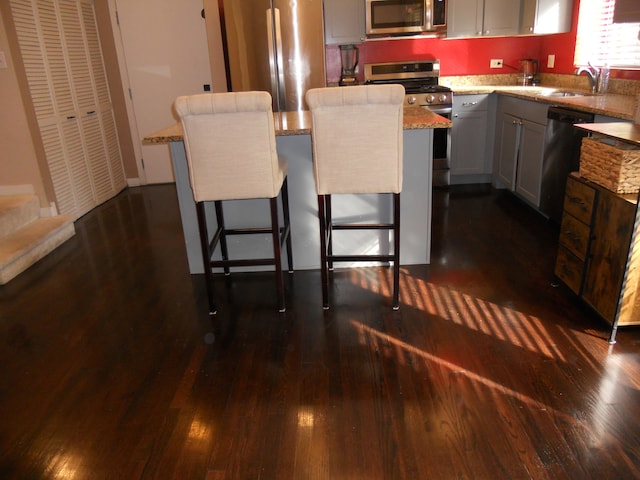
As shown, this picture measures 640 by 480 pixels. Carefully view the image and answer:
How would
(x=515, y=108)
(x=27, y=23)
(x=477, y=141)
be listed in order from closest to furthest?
(x=27, y=23)
(x=515, y=108)
(x=477, y=141)

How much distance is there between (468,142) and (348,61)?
1.52 metres

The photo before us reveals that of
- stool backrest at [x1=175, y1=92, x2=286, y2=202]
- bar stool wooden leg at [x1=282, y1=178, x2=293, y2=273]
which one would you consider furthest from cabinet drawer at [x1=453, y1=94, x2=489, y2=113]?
stool backrest at [x1=175, y1=92, x2=286, y2=202]

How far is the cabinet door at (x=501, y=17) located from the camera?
443 centimetres

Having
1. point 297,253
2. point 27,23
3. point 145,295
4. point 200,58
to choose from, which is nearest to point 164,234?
point 145,295

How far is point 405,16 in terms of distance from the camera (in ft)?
14.6

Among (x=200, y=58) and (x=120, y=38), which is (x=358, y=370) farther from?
(x=120, y=38)

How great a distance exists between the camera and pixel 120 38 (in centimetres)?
499

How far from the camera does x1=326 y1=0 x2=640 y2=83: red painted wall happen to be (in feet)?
16.0

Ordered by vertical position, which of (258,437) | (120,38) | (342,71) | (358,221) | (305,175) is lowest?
(258,437)

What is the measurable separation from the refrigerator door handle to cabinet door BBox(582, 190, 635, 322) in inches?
114

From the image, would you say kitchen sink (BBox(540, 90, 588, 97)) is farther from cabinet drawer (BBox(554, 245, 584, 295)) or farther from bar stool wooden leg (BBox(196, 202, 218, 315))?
bar stool wooden leg (BBox(196, 202, 218, 315))

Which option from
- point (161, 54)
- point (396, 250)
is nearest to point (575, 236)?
point (396, 250)

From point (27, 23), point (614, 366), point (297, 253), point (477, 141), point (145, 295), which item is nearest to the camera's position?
point (614, 366)

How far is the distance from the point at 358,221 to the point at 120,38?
3754 millimetres
